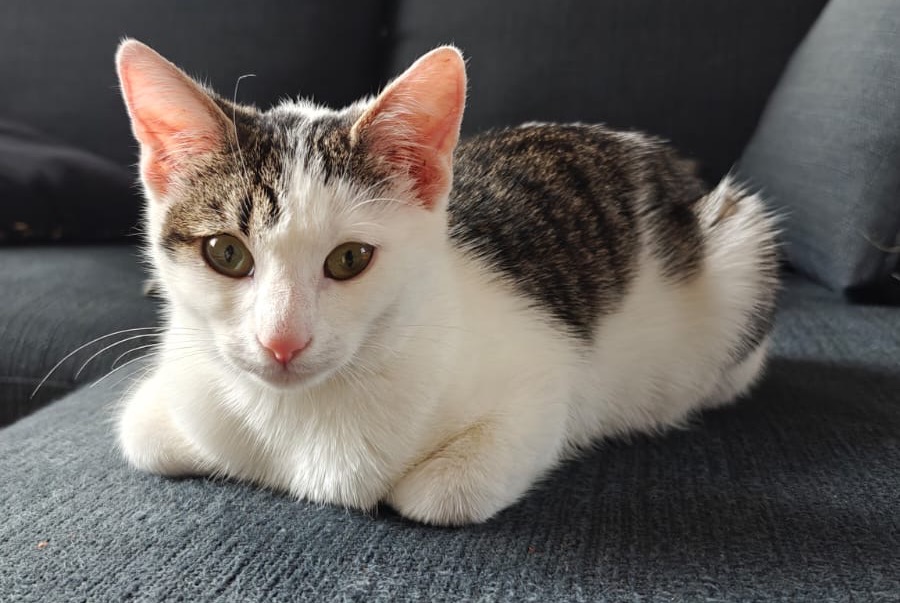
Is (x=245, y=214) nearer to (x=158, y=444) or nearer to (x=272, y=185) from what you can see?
(x=272, y=185)

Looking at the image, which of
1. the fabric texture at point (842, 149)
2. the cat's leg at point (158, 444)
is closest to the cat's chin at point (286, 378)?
the cat's leg at point (158, 444)

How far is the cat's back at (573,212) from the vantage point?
3.81 ft

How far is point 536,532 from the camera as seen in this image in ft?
2.74

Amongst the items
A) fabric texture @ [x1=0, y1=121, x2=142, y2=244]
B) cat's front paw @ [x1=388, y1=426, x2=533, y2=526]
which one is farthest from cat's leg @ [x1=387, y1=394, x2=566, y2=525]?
fabric texture @ [x1=0, y1=121, x2=142, y2=244]

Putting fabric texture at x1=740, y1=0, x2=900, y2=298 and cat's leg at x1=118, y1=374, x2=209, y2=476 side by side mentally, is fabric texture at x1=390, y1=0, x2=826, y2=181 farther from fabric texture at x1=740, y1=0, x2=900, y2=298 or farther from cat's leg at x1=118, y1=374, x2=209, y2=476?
cat's leg at x1=118, y1=374, x2=209, y2=476

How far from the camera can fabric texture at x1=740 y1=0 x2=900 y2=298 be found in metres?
1.43

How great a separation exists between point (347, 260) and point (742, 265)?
81cm

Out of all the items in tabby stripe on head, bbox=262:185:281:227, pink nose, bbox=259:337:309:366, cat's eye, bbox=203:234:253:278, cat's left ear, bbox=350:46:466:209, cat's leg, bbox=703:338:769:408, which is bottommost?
cat's leg, bbox=703:338:769:408

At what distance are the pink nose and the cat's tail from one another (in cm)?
79

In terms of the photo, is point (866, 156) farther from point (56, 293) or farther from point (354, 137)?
point (56, 293)

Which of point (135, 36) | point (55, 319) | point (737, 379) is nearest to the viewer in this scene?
point (737, 379)

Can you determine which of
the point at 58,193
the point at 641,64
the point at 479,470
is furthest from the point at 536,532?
the point at 58,193

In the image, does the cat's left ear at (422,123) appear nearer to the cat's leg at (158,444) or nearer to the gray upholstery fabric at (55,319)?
the cat's leg at (158,444)

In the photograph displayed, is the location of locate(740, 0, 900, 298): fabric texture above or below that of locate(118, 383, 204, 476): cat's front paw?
above
